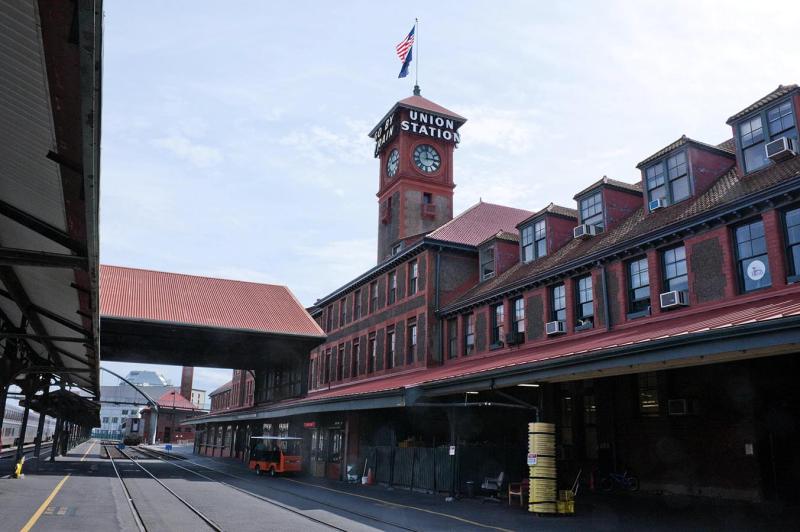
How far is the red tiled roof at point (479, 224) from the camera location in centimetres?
3550

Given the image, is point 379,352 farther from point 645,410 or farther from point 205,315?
point 645,410

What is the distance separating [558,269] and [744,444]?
8.97 m

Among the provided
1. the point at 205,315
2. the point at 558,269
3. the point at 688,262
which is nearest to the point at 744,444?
the point at 688,262

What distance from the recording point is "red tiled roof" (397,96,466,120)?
4683 cm

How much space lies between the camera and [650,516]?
16.3 meters

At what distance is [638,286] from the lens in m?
22.0

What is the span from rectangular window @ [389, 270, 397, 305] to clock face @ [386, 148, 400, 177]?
1014cm

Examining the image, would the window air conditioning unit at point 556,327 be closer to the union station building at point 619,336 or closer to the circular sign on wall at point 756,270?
the union station building at point 619,336

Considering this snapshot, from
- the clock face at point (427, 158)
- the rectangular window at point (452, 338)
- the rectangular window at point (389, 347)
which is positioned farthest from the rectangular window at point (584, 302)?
the clock face at point (427, 158)

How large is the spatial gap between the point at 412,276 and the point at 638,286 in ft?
51.6

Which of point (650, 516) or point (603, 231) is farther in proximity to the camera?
point (603, 231)

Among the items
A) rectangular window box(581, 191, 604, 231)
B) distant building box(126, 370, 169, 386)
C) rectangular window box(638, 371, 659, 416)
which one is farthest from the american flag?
distant building box(126, 370, 169, 386)

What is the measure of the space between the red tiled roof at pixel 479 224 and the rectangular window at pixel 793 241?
1864 cm

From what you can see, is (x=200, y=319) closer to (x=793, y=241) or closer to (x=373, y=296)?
(x=373, y=296)
